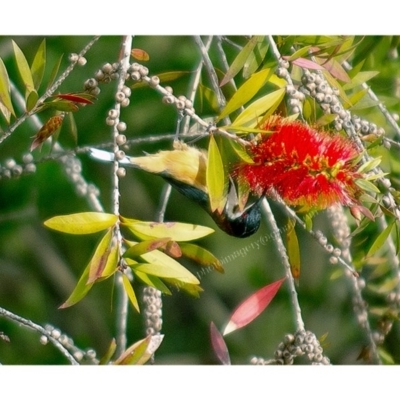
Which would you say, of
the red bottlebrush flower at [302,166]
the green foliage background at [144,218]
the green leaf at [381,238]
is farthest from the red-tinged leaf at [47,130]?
the green leaf at [381,238]

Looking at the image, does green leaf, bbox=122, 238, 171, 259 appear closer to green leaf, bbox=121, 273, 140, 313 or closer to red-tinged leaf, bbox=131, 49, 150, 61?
green leaf, bbox=121, 273, 140, 313

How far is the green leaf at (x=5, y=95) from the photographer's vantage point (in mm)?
1472

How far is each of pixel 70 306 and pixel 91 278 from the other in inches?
5.0

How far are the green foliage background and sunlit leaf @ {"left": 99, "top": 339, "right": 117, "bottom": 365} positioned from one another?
2 cm

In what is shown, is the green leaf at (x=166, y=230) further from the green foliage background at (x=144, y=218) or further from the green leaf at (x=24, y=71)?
the green leaf at (x=24, y=71)

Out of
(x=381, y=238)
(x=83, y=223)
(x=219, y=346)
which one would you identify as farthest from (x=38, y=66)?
(x=381, y=238)

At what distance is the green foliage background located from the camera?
1.50 metres

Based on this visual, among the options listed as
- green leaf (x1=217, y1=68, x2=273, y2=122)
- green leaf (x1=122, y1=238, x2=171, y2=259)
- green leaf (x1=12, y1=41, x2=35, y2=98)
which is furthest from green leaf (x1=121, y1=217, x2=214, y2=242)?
green leaf (x1=12, y1=41, x2=35, y2=98)

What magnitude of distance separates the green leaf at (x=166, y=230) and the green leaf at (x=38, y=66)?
0.35 m

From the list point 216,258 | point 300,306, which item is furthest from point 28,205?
point 300,306

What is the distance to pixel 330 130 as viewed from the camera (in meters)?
1.49
